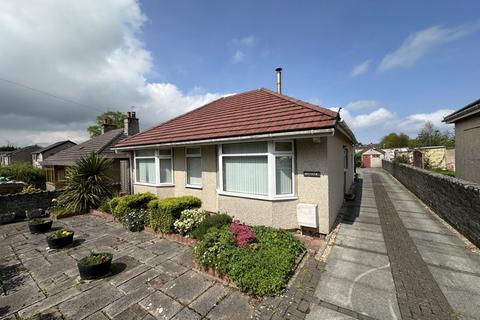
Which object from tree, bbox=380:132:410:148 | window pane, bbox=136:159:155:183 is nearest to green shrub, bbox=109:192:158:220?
window pane, bbox=136:159:155:183

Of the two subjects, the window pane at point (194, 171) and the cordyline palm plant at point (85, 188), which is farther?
the cordyline palm plant at point (85, 188)

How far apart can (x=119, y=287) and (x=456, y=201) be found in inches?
365

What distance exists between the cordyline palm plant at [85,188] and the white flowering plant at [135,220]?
3959 millimetres

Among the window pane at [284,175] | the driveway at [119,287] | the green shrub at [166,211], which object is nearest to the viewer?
the driveway at [119,287]

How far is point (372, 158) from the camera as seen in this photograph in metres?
46.8

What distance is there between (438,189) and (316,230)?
5.78m

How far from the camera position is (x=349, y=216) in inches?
320

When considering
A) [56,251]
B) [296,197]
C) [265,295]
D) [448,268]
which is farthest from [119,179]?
[448,268]

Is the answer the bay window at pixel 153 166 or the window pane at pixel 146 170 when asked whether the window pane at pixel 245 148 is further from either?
the window pane at pixel 146 170

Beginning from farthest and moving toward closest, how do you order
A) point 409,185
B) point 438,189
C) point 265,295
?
point 409,185, point 438,189, point 265,295

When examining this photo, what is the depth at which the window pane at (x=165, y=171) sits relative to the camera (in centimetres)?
→ 961

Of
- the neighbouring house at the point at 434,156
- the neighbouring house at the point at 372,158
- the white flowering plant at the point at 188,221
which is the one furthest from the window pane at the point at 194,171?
the neighbouring house at the point at 372,158

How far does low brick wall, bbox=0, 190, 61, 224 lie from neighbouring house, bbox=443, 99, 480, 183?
20.2m

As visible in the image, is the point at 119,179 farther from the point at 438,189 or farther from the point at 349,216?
the point at 438,189
